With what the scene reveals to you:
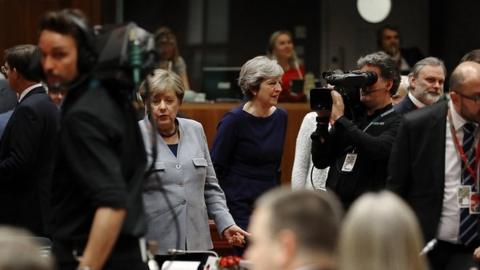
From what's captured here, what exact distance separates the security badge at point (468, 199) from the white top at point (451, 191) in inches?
0.7

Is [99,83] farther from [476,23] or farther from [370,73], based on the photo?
[476,23]

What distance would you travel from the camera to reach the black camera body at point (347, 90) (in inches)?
232

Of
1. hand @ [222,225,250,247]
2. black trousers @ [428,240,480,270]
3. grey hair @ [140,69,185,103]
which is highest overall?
grey hair @ [140,69,185,103]

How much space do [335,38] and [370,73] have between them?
792cm

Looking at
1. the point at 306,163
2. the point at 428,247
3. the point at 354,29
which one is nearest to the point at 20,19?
the point at 306,163

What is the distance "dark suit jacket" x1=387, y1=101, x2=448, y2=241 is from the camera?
202 inches

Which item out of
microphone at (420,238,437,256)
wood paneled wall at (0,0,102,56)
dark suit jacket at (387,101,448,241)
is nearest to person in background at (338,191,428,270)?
microphone at (420,238,437,256)

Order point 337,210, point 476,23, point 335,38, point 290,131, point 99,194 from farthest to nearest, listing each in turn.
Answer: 1. point 335,38
2. point 476,23
3. point 290,131
4. point 99,194
5. point 337,210

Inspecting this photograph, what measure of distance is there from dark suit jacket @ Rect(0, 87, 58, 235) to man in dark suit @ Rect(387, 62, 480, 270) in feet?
6.64

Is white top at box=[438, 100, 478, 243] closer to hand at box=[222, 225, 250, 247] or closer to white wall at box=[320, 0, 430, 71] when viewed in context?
hand at box=[222, 225, 250, 247]

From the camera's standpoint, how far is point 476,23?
12.1 metres

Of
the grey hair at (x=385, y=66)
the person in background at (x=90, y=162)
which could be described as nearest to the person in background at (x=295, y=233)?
the person in background at (x=90, y=162)

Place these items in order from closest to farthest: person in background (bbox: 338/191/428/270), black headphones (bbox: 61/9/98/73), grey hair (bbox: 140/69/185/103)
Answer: person in background (bbox: 338/191/428/270), black headphones (bbox: 61/9/98/73), grey hair (bbox: 140/69/185/103)

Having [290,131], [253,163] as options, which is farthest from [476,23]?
[253,163]
